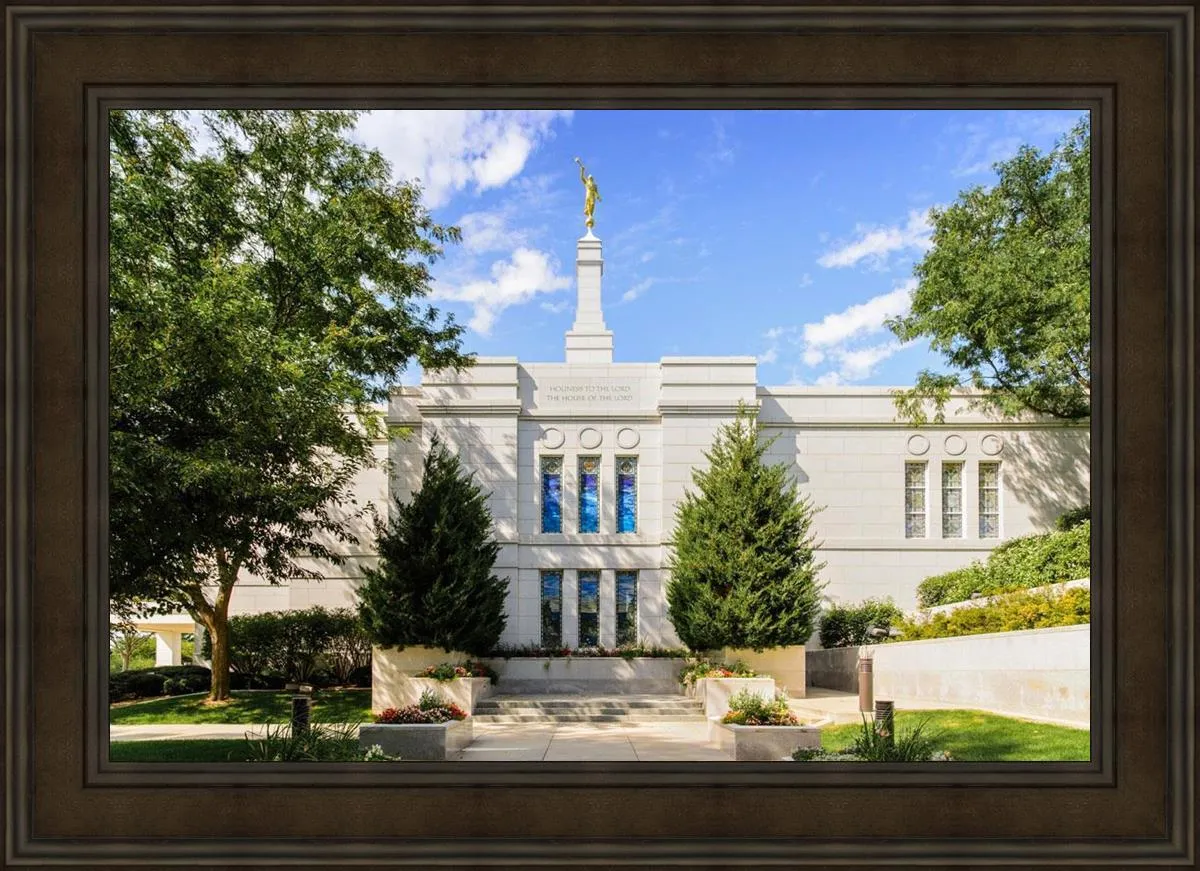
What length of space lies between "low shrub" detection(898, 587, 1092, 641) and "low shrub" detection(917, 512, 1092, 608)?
0.95 meters

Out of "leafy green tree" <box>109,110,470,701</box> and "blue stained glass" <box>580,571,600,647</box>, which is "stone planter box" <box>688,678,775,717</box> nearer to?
"blue stained glass" <box>580,571,600,647</box>

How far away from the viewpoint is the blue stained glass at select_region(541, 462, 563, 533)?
12312 millimetres

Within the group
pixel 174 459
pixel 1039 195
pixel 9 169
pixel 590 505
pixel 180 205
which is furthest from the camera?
pixel 590 505

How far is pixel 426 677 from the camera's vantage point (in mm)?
9500

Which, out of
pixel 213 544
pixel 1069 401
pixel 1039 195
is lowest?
pixel 213 544

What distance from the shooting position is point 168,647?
12.2 metres

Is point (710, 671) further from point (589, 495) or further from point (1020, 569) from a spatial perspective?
point (1020, 569)

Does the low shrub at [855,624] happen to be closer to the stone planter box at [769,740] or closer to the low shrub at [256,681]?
the stone planter box at [769,740]

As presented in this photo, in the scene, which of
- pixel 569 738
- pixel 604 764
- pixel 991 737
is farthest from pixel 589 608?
pixel 604 764

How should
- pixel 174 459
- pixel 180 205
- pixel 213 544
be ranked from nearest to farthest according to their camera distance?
pixel 174 459
pixel 213 544
pixel 180 205

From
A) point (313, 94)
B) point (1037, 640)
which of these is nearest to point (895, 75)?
point (313, 94)

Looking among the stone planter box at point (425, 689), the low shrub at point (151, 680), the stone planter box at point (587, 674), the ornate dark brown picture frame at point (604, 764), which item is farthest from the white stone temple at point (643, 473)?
the ornate dark brown picture frame at point (604, 764)

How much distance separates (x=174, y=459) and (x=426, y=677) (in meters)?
3.78

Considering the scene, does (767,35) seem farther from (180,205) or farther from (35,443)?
(180,205)
